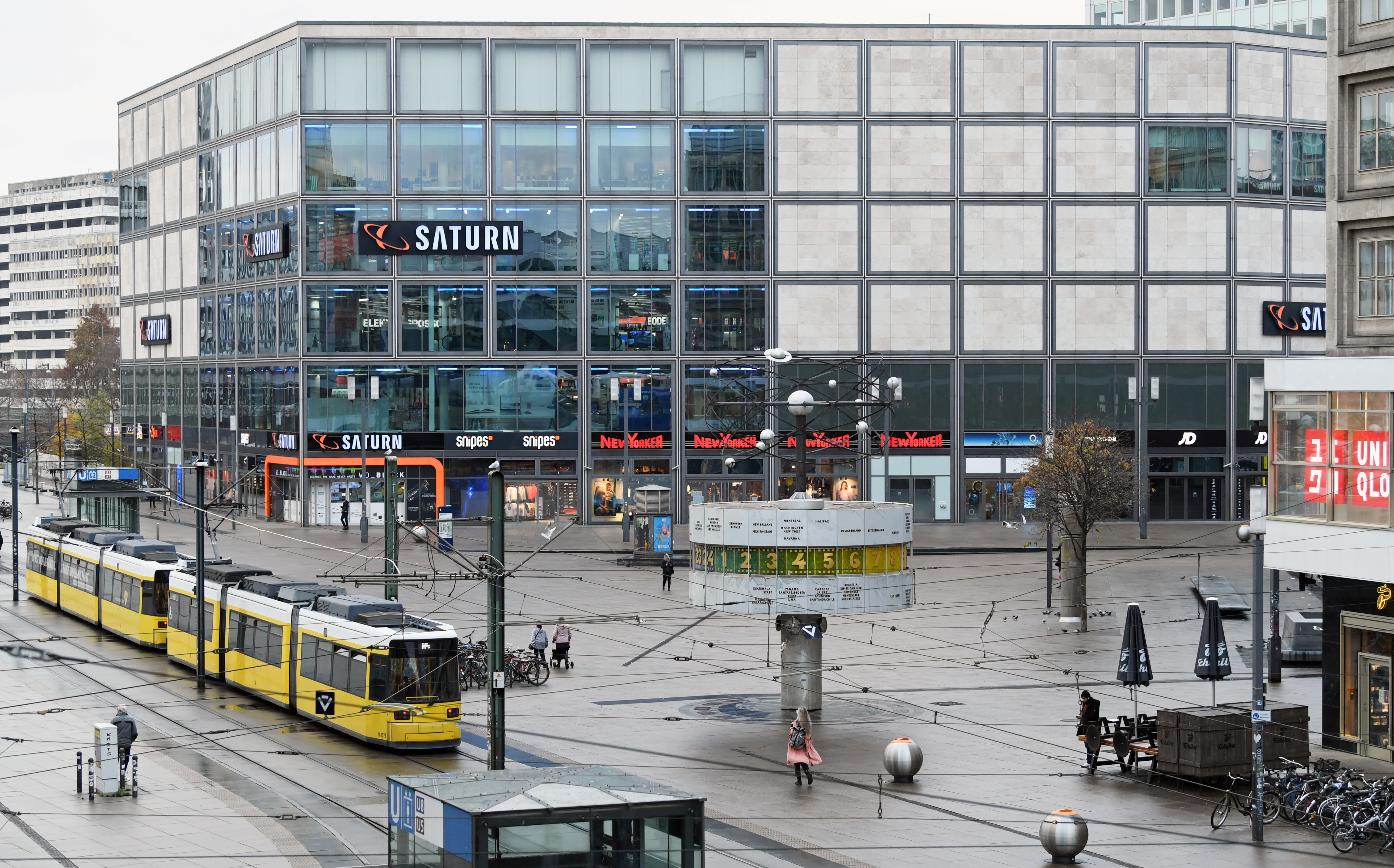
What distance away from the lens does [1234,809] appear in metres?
29.3

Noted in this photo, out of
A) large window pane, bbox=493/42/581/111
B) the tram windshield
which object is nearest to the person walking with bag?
the tram windshield

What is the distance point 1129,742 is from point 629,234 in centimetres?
5702

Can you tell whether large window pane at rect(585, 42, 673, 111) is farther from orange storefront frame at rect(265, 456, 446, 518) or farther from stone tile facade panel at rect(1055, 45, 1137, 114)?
stone tile facade panel at rect(1055, 45, 1137, 114)

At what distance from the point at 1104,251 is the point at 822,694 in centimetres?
5196


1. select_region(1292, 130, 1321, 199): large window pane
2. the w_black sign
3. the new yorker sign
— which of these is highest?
select_region(1292, 130, 1321, 199): large window pane

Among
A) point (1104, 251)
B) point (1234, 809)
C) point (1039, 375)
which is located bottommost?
point (1234, 809)

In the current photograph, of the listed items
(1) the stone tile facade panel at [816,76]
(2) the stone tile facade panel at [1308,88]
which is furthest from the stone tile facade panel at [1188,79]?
(1) the stone tile facade panel at [816,76]

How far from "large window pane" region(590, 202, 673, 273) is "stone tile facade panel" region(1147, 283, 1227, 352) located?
25246 mm

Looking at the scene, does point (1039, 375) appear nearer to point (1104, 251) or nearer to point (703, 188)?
point (1104, 251)

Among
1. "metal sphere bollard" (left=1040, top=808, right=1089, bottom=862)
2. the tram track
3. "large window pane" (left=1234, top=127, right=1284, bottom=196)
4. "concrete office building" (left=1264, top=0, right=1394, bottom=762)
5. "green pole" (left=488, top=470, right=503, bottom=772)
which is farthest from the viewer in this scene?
"large window pane" (left=1234, top=127, right=1284, bottom=196)

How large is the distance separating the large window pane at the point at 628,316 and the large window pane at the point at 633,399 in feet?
4.16

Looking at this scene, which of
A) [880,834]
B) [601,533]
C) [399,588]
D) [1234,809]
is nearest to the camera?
[880,834]

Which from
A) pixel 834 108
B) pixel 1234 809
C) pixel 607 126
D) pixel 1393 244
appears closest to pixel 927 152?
pixel 834 108

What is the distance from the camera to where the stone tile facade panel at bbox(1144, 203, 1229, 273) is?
85875mm
